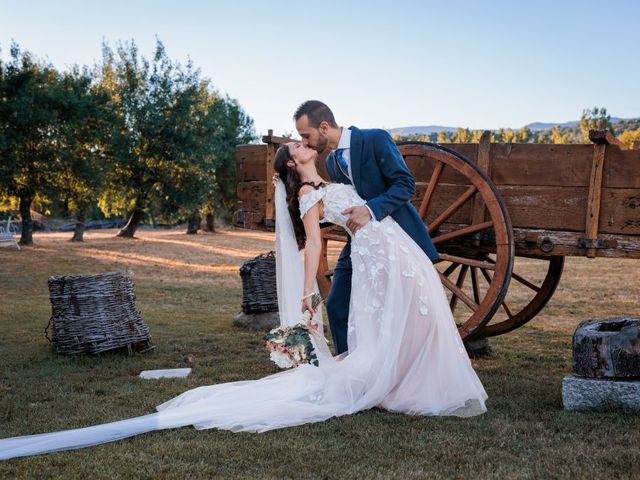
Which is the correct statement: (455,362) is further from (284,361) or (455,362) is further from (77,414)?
(77,414)

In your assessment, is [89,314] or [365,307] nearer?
[365,307]

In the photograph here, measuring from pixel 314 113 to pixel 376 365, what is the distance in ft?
5.23

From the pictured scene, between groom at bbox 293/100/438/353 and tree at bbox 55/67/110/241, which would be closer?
groom at bbox 293/100/438/353

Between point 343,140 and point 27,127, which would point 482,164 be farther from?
point 27,127

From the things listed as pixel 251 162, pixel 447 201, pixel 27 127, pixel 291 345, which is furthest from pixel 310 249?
pixel 27 127

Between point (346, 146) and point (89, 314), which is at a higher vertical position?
point (346, 146)

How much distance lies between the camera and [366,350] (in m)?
4.36

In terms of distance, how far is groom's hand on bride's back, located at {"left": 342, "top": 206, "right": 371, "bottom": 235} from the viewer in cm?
440

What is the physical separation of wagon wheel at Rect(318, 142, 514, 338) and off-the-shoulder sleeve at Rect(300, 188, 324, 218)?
4.31ft

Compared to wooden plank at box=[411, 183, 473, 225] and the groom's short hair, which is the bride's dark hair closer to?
the groom's short hair

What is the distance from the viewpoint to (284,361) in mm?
4332

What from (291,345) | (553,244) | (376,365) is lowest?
(376,365)

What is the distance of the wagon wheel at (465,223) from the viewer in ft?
16.6

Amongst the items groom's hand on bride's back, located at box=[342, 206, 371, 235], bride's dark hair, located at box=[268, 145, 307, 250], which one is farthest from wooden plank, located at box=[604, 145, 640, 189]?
bride's dark hair, located at box=[268, 145, 307, 250]
